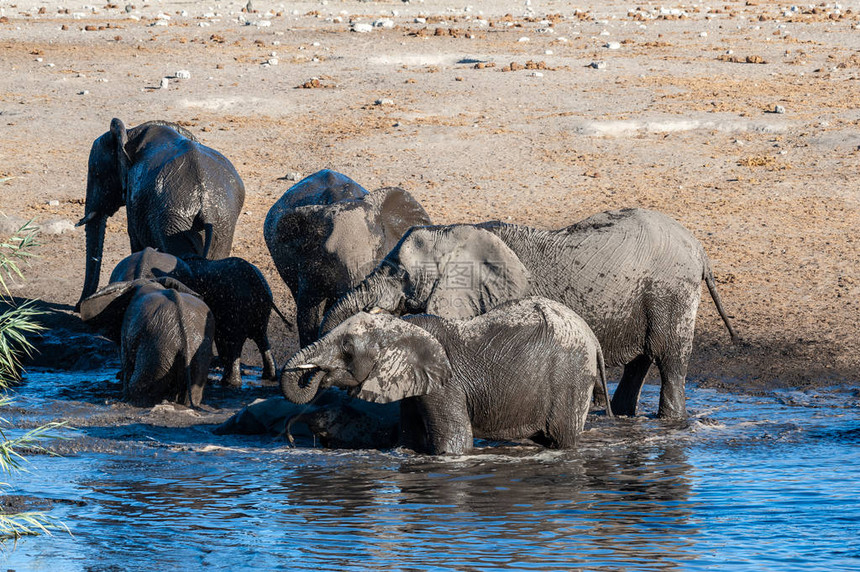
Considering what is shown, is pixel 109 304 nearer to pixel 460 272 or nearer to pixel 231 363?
pixel 231 363

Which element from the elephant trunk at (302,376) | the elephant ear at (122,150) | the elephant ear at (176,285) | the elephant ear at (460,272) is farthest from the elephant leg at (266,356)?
the elephant trunk at (302,376)

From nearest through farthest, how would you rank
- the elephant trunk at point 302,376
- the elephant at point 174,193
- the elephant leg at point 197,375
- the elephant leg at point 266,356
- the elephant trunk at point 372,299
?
the elephant trunk at point 302,376
the elephant trunk at point 372,299
the elephant leg at point 197,375
the elephant leg at point 266,356
the elephant at point 174,193

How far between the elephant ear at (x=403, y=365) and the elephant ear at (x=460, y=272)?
677 millimetres

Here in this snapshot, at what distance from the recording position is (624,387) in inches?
386

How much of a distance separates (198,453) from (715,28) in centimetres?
1906

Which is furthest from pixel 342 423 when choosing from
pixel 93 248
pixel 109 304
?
pixel 93 248

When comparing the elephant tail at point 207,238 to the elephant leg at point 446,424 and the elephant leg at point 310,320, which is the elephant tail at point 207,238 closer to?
the elephant leg at point 310,320

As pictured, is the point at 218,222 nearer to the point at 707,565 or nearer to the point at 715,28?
the point at 707,565

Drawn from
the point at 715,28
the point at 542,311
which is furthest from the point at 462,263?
the point at 715,28

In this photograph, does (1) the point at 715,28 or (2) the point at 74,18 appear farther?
(2) the point at 74,18

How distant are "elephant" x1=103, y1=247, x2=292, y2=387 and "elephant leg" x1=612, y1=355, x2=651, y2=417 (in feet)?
9.07

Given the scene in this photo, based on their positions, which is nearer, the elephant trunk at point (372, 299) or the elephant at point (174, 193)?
the elephant trunk at point (372, 299)

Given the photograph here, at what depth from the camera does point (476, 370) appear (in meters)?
8.30

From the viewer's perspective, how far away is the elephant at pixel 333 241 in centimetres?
1034
